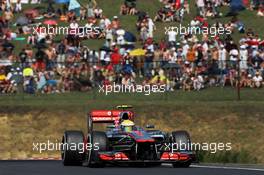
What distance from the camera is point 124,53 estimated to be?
39.7 meters

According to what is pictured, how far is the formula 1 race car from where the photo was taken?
2311cm

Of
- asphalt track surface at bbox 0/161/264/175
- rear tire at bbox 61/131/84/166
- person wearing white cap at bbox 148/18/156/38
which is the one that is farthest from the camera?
person wearing white cap at bbox 148/18/156/38

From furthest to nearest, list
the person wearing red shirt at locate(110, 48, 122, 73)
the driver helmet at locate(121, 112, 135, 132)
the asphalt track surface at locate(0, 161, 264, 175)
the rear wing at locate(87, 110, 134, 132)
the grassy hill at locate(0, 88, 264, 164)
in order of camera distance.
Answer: the person wearing red shirt at locate(110, 48, 122, 73)
the grassy hill at locate(0, 88, 264, 164)
the rear wing at locate(87, 110, 134, 132)
the driver helmet at locate(121, 112, 135, 132)
the asphalt track surface at locate(0, 161, 264, 175)

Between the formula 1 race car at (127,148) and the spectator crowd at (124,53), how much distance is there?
12071mm

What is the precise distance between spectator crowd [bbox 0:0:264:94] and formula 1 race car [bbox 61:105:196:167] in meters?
12.1

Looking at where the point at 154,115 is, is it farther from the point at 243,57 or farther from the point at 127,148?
the point at 127,148

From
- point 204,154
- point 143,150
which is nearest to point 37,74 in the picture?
point 204,154

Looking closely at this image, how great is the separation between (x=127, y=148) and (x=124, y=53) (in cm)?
1644

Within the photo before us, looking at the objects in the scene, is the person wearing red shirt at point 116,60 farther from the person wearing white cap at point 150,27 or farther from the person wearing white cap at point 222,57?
the person wearing white cap at point 222,57

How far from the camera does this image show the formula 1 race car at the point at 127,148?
910 inches

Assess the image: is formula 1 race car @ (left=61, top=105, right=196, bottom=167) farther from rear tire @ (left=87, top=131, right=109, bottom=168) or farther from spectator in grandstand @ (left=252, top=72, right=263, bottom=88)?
spectator in grandstand @ (left=252, top=72, right=263, bottom=88)

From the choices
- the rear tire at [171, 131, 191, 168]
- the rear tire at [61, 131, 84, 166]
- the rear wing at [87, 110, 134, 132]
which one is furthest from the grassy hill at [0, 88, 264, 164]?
the rear tire at [61, 131, 84, 166]

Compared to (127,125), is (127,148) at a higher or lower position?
lower

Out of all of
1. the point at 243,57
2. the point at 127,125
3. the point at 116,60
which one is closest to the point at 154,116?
the point at 116,60
